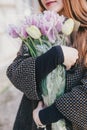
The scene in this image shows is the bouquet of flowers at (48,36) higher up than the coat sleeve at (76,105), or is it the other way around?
the bouquet of flowers at (48,36)

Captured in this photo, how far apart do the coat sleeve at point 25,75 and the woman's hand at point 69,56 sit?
0.13 metres

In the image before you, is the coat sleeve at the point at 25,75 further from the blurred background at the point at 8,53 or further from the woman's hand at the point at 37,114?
the blurred background at the point at 8,53

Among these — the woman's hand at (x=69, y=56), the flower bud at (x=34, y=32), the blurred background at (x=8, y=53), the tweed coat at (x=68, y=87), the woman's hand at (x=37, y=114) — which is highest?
the flower bud at (x=34, y=32)

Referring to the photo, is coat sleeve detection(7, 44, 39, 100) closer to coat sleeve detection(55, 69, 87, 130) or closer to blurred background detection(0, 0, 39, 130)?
coat sleeve detection(55, 69, 87, 130)

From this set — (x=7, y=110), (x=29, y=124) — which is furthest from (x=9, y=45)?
(x=29, y=124)

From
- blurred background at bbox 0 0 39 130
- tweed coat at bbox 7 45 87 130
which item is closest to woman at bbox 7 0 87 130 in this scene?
tweed coat at bbox 7 45 87 130

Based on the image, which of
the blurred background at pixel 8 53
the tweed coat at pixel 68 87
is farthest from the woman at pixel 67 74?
the blurred background at pixel 8 53

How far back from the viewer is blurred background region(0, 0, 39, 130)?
3.41 meters

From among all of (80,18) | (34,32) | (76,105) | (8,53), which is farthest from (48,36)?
(8,53)

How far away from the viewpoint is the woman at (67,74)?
4.74 ft

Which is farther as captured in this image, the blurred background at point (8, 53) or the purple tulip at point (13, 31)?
the blurred background at point (8, 53)

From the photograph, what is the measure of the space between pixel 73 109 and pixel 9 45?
3158 millimetres

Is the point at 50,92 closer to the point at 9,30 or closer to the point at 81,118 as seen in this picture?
the point at 81,118

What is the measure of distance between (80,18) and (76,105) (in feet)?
1.20
